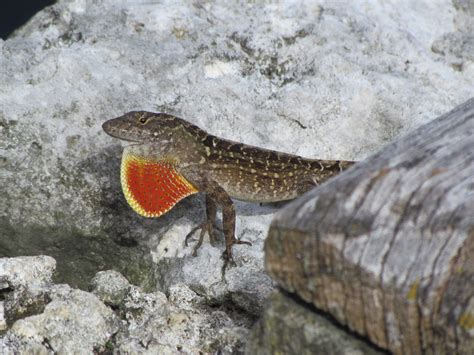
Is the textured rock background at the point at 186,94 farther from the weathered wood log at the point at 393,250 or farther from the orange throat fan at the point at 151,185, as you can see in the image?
the weathered wood log at the point at 393,250

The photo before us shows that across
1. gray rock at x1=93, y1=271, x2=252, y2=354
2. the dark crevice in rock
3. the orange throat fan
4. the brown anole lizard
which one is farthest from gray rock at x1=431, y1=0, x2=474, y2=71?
the dark crevice in rock

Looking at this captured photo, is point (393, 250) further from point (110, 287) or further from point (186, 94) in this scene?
point (186, 94)

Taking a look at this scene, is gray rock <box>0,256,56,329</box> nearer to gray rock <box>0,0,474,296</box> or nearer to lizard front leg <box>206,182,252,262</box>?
gray rock <box>0,0,474,296</box>

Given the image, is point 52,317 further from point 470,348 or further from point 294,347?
point 470,348

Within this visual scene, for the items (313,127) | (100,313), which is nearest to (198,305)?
(100,313)

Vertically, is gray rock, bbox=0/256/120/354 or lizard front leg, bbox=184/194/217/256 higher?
gray rock, bbox=0/256/120/354

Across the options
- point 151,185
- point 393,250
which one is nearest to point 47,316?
point 151,185

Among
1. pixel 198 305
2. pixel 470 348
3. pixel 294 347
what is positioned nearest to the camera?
pixel 470 348
